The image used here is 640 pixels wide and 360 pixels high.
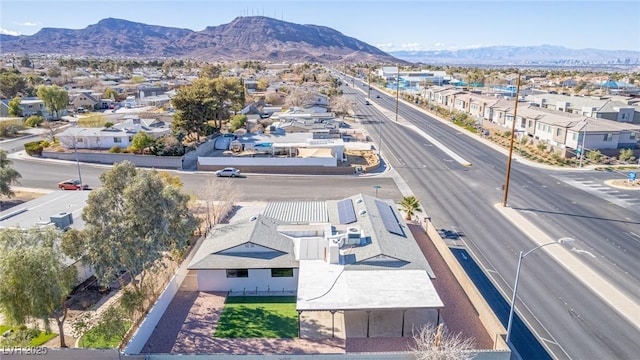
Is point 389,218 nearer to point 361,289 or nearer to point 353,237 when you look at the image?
point 353,237

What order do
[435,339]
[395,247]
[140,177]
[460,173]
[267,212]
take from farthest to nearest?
[460,173]
[267,212]
[395,247]
[140,177]
[435,339]

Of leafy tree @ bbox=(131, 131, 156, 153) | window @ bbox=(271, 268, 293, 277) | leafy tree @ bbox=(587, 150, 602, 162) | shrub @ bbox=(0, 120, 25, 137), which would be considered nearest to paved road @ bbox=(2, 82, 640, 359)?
leafy tree @ bbox=(131, 131, 156, 153)

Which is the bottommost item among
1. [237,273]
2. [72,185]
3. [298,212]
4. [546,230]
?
[546,230]

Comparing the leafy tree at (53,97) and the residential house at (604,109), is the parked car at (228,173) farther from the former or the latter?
the residential house at (604,109)

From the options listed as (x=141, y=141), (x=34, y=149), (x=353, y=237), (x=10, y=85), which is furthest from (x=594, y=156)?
(x=10, y=85)

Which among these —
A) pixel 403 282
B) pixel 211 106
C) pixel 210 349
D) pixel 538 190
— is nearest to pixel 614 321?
pixel 403 282

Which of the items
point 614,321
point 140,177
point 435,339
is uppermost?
point 140,177

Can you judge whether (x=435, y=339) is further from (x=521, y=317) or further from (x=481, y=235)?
(x=481, y=235)

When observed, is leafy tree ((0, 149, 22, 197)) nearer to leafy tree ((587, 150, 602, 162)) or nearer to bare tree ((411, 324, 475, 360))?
bare tree ((411, 324, 475, 360))
